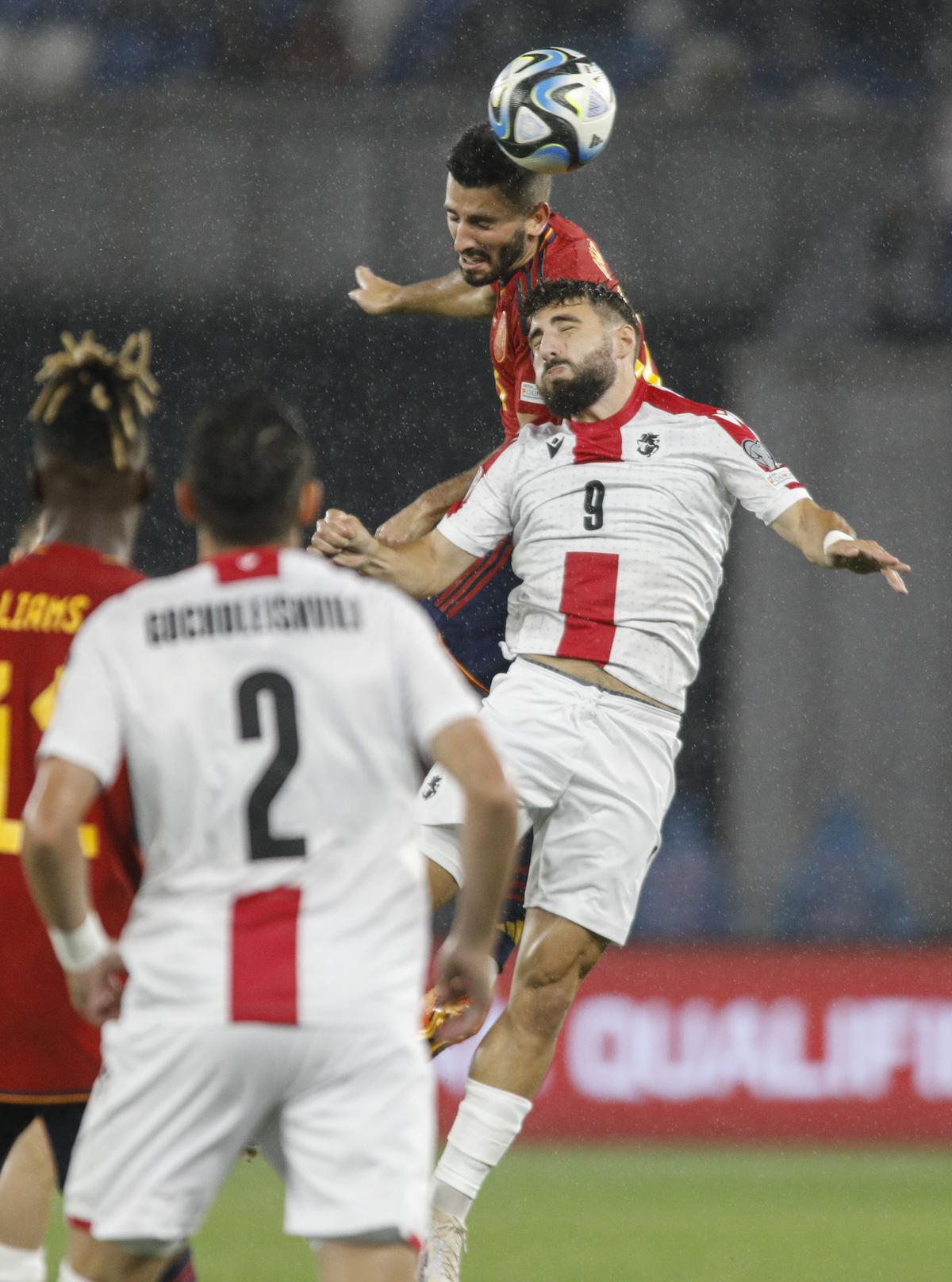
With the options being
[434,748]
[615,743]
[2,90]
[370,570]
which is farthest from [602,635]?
[2,90]

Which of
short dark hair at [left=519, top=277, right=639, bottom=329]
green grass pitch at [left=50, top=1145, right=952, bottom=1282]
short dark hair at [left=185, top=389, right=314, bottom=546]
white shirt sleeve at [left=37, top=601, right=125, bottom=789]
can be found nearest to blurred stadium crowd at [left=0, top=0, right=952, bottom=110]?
green grass pitch at [left=50, top=1145, right=952, bottom=1282]

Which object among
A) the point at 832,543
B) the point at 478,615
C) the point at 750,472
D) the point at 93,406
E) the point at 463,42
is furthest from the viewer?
the point at 463,42

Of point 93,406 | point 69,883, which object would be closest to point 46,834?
point 69,883

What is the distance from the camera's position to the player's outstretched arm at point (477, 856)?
263cm

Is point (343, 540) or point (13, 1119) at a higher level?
point (343, 540)

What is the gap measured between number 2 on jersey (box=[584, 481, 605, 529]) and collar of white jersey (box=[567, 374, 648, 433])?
0.16m

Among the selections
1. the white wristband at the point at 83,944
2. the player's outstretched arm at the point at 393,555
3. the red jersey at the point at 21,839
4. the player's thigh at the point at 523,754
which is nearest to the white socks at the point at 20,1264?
the red jersey at the point at 21,839

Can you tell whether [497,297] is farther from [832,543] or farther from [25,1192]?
[25,1192]

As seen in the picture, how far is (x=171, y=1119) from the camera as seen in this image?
8.55 ft

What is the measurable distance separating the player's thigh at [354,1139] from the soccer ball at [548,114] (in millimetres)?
2962

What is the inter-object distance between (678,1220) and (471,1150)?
99.0 inches

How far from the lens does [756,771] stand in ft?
35.2

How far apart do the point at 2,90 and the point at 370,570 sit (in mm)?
7451

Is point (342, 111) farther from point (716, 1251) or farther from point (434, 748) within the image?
point (434, 748)
